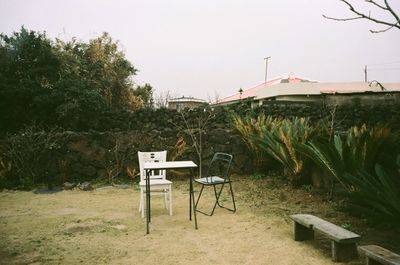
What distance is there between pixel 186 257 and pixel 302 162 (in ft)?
11.7

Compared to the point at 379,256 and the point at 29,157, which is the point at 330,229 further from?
the point at 29,157

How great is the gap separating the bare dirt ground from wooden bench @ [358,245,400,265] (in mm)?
503

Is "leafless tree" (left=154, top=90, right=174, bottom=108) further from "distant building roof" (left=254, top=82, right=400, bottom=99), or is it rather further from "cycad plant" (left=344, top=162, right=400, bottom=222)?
"cycad plant" (left=344, top=162, right=400, bottom=222)

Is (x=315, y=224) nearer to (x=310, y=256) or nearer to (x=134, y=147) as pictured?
(x=310, y=256)

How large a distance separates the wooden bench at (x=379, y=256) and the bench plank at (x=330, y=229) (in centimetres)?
27

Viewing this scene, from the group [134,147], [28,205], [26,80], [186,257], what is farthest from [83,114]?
[186,257]

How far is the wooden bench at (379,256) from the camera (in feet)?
8.39

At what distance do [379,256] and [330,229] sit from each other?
2.44 feet

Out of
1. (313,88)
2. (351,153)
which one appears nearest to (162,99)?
(313,88)

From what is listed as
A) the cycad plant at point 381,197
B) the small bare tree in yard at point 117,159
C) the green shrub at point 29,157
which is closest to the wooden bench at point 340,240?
the cycad plant at point 381,197

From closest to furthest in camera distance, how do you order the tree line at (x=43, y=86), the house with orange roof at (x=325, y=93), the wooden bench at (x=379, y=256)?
the wooden bench at (x=379, y=256) → the tree line at (x=43, y=86) → the house with orange roof at (x=325, y=93)

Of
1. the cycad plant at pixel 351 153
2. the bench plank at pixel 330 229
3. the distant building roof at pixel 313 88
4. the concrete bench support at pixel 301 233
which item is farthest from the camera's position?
the distant building roof at pixel 313 88

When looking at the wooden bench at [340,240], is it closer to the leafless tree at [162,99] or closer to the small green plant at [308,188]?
the small green plant at [308,188]

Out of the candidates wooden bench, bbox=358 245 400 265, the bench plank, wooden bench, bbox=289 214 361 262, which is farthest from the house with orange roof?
wooden bench, bbox=358 245 400 265
